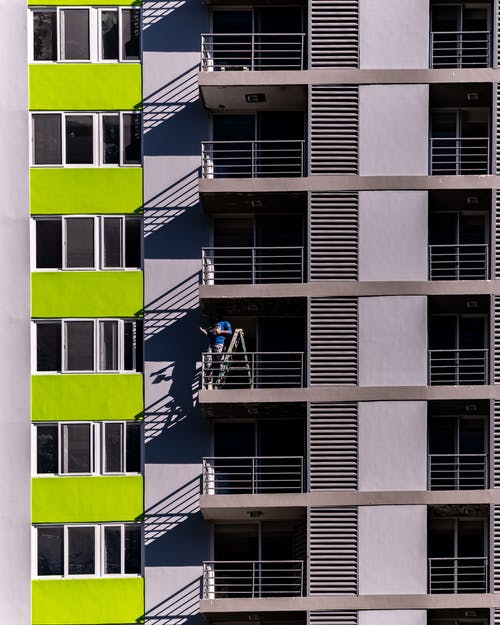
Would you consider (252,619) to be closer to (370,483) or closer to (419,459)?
(370,483)

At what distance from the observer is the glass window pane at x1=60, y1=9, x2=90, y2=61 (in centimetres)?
2481

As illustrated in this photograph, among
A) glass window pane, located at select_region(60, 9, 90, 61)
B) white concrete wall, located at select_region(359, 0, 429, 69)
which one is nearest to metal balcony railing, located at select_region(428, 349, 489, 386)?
white concrete wall, located at select_region(359, 0, 429, 69)

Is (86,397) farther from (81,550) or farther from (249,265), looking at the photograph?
(249,265)

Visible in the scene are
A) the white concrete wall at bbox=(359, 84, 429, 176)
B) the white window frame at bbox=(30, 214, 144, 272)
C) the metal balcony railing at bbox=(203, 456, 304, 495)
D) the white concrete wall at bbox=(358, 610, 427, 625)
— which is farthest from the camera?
the white window frame at bbox=(30, 214, 144, 272)

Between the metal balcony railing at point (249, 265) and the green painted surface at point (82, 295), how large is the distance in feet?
7.30

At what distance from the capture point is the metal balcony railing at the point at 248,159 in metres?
24.6

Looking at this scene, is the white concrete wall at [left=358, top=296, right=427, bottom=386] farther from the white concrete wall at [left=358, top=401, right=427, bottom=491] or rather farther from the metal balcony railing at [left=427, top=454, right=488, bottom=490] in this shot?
the metal balcony railing at [left=427, top=454, right=488, bottom=490]

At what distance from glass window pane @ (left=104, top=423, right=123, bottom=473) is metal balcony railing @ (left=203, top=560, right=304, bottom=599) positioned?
3709 millimetres

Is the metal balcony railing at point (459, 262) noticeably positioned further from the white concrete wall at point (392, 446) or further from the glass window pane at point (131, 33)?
the glass window pane at point (131, 33)

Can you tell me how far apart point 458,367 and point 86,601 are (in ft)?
40.3

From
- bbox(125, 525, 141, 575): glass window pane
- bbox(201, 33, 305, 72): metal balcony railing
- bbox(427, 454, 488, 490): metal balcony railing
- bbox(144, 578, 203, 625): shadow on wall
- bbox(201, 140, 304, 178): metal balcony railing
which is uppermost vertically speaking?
bbox(201, 33, 305, 72): metal balcony railing

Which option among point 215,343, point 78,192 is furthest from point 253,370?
point 78,192

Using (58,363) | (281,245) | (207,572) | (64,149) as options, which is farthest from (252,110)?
(207,572)

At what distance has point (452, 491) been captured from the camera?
22.9 metres
